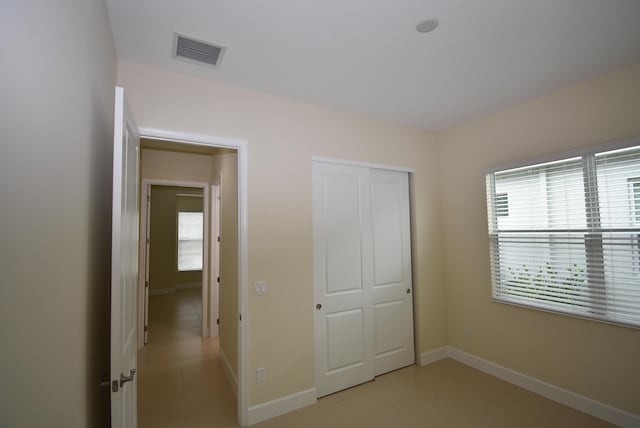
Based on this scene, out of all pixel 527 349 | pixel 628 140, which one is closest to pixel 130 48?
pixel 628 140

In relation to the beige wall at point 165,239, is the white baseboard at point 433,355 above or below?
below

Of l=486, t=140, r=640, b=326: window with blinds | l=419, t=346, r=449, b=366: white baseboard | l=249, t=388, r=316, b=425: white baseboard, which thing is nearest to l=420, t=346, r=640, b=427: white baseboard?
l=419, t=346, r=449, b=366: white baseboard

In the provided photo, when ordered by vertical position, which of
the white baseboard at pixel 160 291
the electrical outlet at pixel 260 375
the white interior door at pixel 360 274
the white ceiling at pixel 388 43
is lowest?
the white baseboard at pixel 160 291

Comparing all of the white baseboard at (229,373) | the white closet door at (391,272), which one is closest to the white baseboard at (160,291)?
the white baseboard at (229,373)

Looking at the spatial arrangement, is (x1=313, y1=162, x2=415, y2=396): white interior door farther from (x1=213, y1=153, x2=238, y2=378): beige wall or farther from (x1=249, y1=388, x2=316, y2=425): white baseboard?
(x1=213, y1=153, x2=238, y2=378): beige wall

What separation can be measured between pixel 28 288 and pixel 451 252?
3846 millimetres

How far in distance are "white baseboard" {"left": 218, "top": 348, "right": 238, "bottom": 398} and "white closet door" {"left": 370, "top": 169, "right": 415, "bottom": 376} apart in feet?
4.98

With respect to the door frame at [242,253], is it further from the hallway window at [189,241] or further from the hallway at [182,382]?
the hallway window at [189,241]

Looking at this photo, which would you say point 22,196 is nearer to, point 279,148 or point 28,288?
point 28,288

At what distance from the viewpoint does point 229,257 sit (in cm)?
Answer: 325

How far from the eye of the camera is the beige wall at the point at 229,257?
2.93m

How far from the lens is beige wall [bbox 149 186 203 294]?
7.91 m

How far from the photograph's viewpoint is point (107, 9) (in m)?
1.61

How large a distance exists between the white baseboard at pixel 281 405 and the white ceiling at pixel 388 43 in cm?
279
